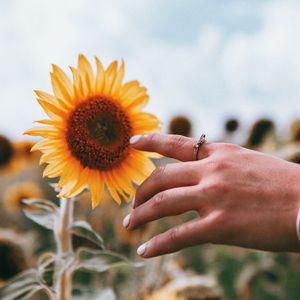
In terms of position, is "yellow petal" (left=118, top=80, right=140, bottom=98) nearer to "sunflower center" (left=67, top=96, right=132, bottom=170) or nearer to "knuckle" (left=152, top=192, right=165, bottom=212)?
"sunflower center" (left=67, top=96, right=132, bottom=170)

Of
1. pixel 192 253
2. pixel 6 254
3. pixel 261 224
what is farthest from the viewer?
pixel 192 253

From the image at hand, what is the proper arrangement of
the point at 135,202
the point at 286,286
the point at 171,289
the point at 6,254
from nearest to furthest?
1. the point at 135,202
2. the point at 171,289
3. the point at 6,254
4. the point at 286,286

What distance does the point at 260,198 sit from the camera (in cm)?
104

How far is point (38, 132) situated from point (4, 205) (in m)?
2.53

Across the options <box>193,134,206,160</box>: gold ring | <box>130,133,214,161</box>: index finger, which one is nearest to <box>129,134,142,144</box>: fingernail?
<box>130,133,214,161</box>: index finger

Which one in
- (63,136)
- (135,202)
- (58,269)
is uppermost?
(63,136)

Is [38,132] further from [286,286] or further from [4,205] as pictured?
[4,205]

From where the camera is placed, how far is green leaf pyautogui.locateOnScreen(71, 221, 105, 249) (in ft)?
3.91

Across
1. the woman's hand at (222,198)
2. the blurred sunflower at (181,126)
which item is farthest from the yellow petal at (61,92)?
the blurred sunflower at (181,126)

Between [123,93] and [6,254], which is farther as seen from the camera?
[6,254]

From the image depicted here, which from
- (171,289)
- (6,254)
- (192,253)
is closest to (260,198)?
(171,289)

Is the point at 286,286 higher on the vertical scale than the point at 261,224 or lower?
lower

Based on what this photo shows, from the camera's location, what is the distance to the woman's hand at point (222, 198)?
1.02m

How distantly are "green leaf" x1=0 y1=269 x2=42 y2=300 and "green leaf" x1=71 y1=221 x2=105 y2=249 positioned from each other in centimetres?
12
